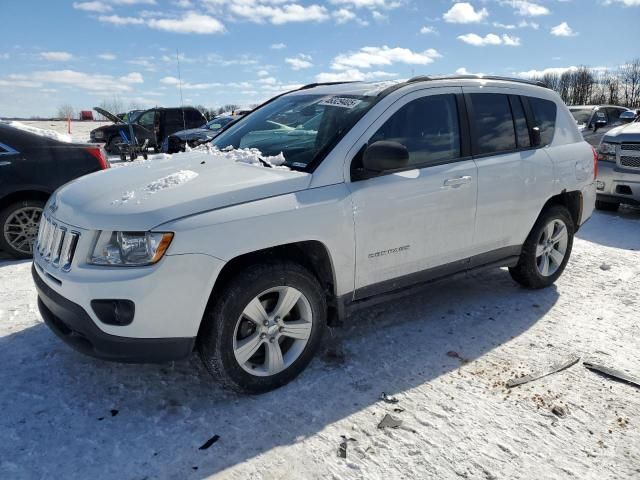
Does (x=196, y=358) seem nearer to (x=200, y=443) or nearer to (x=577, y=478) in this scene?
(x=200, y=443)

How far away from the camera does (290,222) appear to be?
2803 millimetres

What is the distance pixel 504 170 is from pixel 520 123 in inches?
23.1

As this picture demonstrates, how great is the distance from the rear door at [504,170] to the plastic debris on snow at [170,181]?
2.15 m

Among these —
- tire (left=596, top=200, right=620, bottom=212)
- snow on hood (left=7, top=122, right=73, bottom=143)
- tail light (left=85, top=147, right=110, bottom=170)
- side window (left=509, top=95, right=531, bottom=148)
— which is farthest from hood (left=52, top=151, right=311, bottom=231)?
tire (left=596, top=200, right=620, bottom=212)

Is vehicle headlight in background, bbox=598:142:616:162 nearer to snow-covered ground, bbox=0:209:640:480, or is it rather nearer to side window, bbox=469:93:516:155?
snow-covered ground, bbox=0:209:640:480

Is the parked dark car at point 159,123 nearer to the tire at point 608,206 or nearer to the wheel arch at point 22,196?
the wheel arch at point 22,196

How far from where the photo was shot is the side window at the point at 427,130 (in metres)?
3.38

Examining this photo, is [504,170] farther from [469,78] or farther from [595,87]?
[595,87]

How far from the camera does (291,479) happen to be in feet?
7.63

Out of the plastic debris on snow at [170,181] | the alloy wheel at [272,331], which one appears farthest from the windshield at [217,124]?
the alloy wheel at [272,331]

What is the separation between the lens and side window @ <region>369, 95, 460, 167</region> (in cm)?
338

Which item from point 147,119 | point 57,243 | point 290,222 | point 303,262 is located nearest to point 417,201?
point 303,262

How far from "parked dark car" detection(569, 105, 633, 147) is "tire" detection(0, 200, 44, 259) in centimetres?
1041

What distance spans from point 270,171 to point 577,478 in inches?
90.4
